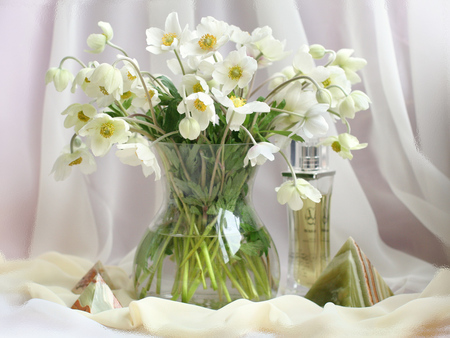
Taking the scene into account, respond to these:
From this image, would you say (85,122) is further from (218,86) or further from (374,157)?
(374,157)

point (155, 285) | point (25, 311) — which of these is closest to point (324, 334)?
point (155, 285)

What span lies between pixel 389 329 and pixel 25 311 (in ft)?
1.35

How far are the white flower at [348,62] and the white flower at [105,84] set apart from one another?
0.29 metres

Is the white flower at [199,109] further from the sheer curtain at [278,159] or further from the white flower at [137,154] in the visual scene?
the sheer curtain at [278,159]

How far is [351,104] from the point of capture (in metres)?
0.62

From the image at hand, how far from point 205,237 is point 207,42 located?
0.75 ft

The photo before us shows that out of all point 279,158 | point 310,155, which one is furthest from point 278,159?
point 310,155

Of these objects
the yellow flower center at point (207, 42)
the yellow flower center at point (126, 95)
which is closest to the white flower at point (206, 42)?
the yellow flower center at point (207, 42)

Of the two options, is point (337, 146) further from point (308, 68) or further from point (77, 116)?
point (77, 116)

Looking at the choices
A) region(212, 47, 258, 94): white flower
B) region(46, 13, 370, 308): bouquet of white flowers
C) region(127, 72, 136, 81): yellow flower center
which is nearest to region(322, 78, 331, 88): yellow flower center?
region(46, 13, 370, 308): bouquet of white flowers

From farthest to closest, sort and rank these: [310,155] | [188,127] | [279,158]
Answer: [279,158], [310,155], [188,127]

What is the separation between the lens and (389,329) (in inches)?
23.0

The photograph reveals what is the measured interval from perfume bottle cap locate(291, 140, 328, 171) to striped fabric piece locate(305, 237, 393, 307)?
0.44 ft

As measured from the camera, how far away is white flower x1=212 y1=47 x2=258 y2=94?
0.59 meters
